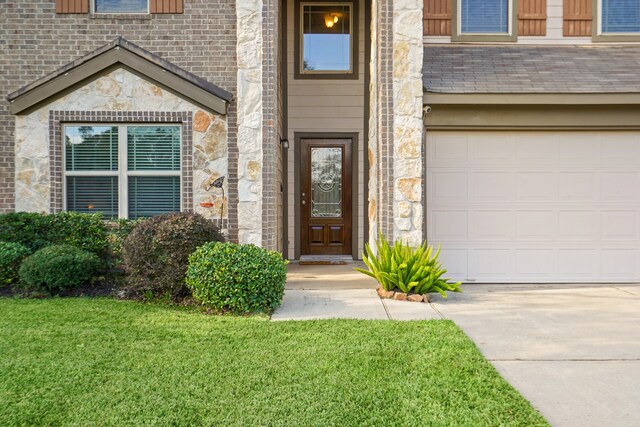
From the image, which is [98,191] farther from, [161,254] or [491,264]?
[491,264]

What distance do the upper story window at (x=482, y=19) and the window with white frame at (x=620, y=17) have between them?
64.0 inches

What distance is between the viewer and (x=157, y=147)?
7102 mm

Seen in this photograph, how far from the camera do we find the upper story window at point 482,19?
802 cm

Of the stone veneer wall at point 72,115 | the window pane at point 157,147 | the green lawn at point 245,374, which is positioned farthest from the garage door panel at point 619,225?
the window pane at point 157,147

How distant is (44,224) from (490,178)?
6.61 meters

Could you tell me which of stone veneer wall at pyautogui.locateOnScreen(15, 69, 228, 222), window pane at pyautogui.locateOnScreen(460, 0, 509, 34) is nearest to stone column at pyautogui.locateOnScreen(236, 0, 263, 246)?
stone veneer wall at pyautogui.locateOnScreen(15, 69, 228, 222)

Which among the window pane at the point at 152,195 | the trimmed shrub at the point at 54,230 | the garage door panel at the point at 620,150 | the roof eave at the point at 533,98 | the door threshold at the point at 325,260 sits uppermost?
the roof eave at the point at 533,98

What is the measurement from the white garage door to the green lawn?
2.84 m

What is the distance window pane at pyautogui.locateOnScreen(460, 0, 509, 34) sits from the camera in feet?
26.4

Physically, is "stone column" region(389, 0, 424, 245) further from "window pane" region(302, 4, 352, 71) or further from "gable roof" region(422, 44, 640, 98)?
"window pane" region(302, 4, 352, 71)

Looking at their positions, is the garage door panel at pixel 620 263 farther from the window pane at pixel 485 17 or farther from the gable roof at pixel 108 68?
the gable roof at pixel 108 68

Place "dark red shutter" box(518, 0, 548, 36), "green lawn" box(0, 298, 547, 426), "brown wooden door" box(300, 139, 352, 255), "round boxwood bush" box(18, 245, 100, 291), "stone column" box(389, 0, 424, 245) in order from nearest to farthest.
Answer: "green lawn" box(0, 298, 547, 426) → "round boxwood bush" box(18, 245, 100, 291) → "stone column" box(389, 0, 424, 245) → "dark red shutter" box(518, 0, 548, 36) → "brown wooden door" box(300, 139, 352, 255)

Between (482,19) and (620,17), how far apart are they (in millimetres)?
2378

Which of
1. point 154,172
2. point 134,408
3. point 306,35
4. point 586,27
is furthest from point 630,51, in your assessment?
point 134,408
